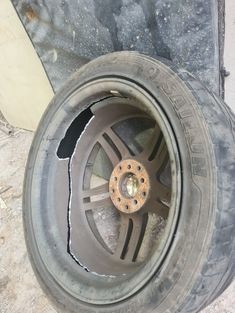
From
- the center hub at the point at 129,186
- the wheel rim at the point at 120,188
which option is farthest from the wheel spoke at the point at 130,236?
the center hub at the point at 129,186

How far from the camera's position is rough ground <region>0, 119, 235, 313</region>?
81.4 inches

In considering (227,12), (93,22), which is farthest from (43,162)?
(227,12)

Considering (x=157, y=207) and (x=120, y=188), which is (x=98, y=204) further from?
(x=157, y=207)

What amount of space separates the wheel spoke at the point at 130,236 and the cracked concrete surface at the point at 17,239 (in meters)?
0.38

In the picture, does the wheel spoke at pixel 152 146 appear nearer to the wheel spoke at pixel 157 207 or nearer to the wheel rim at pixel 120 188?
the wheel rim at pixel 120 188

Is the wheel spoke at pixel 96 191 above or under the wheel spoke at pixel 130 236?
above

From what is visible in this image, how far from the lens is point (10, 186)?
8.66ft

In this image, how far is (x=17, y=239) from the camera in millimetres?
2357

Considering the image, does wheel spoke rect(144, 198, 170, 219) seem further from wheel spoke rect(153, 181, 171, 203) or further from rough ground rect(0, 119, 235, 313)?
rough ground rect(0, 119, 235, 313)

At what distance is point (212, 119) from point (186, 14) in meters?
0.44

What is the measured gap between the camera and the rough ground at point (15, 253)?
2.07m

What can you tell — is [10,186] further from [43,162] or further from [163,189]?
[163,189]

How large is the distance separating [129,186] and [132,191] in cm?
3

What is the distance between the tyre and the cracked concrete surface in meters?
0.28
